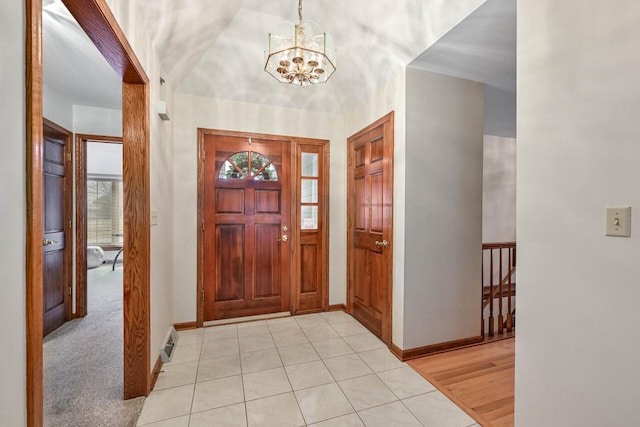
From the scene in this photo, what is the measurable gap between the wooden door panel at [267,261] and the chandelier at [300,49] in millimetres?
1807

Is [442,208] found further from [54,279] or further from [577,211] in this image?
[54,279]

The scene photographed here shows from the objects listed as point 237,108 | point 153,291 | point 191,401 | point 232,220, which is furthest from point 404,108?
point 191,401

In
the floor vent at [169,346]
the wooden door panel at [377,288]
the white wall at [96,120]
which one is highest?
the white wall at [96,120]

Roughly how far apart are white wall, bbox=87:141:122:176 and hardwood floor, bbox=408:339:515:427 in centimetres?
→ 740

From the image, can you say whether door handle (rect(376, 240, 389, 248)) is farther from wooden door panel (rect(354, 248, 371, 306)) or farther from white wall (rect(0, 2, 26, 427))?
white wall (rect(0, 2, 26, 427))

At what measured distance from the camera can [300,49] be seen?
5.82 ft

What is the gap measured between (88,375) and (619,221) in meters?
3.22

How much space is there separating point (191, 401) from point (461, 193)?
8.65 feet

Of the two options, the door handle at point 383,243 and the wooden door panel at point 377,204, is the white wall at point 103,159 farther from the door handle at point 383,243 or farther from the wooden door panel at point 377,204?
the door handle at point 383,243

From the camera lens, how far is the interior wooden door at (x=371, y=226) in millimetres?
2631

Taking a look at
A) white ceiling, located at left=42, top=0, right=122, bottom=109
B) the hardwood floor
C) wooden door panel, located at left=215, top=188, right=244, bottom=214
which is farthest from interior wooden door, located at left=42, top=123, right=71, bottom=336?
the hardwood floor

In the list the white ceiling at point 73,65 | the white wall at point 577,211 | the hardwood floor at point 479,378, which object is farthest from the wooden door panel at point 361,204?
the white ceiling at point 73,65

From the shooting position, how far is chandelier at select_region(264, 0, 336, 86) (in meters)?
1.79

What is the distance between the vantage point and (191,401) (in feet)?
6.04
